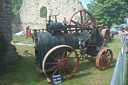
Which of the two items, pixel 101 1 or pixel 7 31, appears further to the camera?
pixel 101 1

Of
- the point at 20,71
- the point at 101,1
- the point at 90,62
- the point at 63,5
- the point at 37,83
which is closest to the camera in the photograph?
the point at 37,83

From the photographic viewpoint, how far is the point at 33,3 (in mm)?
17078

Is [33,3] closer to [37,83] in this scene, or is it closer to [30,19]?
[30,19]

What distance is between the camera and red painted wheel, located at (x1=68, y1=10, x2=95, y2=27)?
19.5ft

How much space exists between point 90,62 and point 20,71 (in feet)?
10.2

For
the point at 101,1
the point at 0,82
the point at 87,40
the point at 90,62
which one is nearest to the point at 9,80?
the point at 0,82

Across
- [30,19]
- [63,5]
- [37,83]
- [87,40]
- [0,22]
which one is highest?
[63,5]

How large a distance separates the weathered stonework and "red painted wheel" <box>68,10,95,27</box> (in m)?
0.63

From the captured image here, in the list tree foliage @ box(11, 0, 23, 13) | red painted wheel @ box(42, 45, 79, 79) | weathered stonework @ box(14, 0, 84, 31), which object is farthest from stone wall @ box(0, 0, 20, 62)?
tree foliage @ box(11, 0, 23, 13)

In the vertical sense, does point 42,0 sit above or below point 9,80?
above

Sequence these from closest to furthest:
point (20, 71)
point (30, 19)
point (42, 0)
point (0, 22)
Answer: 1. point (20, 71)
2. point (0, 22)
3. point (42, 0)
4. point (30, 19)

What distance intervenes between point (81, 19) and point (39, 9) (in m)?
12.2

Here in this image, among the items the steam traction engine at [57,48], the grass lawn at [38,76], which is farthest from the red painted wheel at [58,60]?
the grass lawn at [38,76]

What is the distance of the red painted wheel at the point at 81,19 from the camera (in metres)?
5.95
